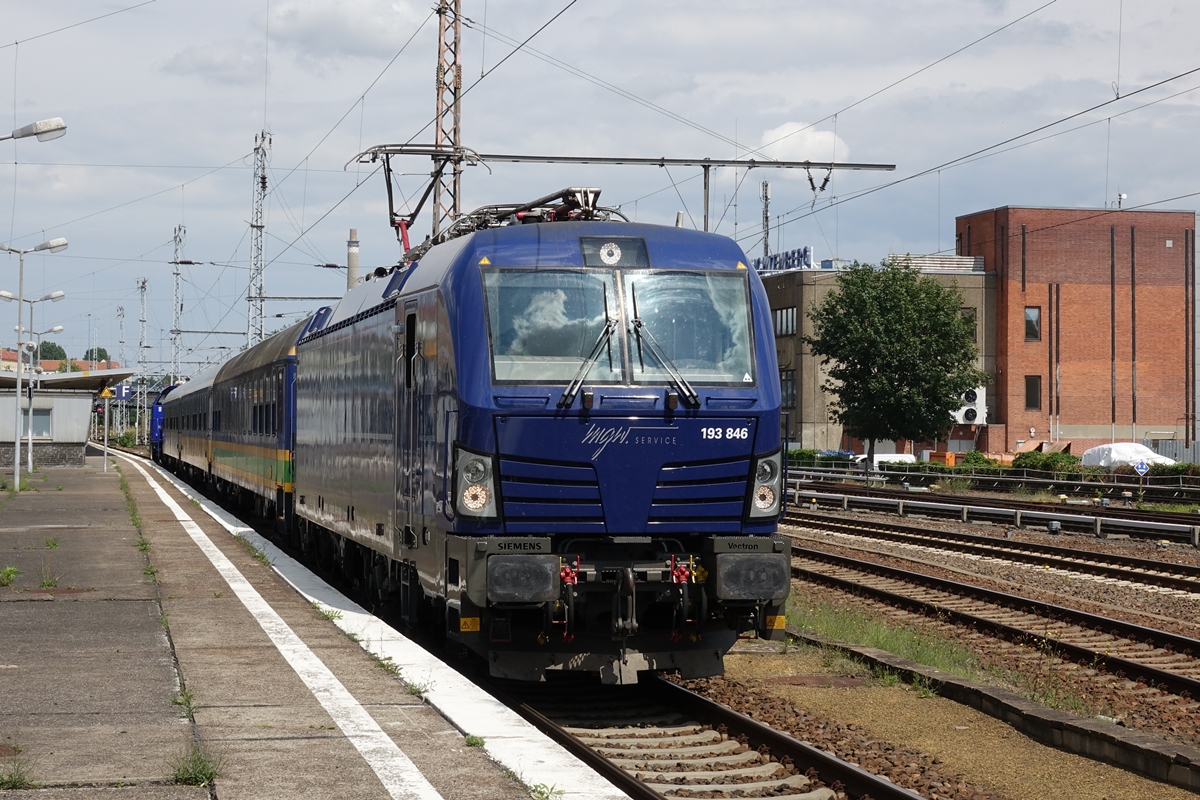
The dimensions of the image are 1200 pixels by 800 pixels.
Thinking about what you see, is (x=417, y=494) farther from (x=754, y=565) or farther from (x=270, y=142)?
(x=270, y=142)

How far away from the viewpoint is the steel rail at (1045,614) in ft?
37.7

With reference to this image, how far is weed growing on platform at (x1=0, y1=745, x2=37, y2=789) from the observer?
6.23m

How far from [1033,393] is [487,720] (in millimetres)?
69932

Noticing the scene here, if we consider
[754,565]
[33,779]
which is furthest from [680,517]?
[33,779]

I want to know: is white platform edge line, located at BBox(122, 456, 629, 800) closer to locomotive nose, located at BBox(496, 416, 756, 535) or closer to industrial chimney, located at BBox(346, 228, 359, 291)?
locomotive nose, located at BBox(496, 416, 756, 535)

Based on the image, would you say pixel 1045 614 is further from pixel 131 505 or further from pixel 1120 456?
pixel 1120 456

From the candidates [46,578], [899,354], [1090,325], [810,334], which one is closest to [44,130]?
[46,578]

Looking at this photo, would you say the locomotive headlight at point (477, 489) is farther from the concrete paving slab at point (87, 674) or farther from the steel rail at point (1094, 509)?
the steel rail at point (1094, 509)

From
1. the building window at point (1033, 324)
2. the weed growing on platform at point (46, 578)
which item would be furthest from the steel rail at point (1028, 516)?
the building window at point (1033, 324)

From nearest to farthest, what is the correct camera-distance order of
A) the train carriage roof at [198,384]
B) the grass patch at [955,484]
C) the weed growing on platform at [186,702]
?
the weed growing on platform at [186,702] < the train carriage roof at [198,384] < the grass patch at [955,484]

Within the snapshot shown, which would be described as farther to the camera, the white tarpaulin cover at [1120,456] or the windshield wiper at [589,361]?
the white tarpaulin cover at [1120,456]

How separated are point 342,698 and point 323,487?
26.2 ft

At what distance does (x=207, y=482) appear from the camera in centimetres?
4009

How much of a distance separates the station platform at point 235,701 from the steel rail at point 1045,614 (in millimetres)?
5659
